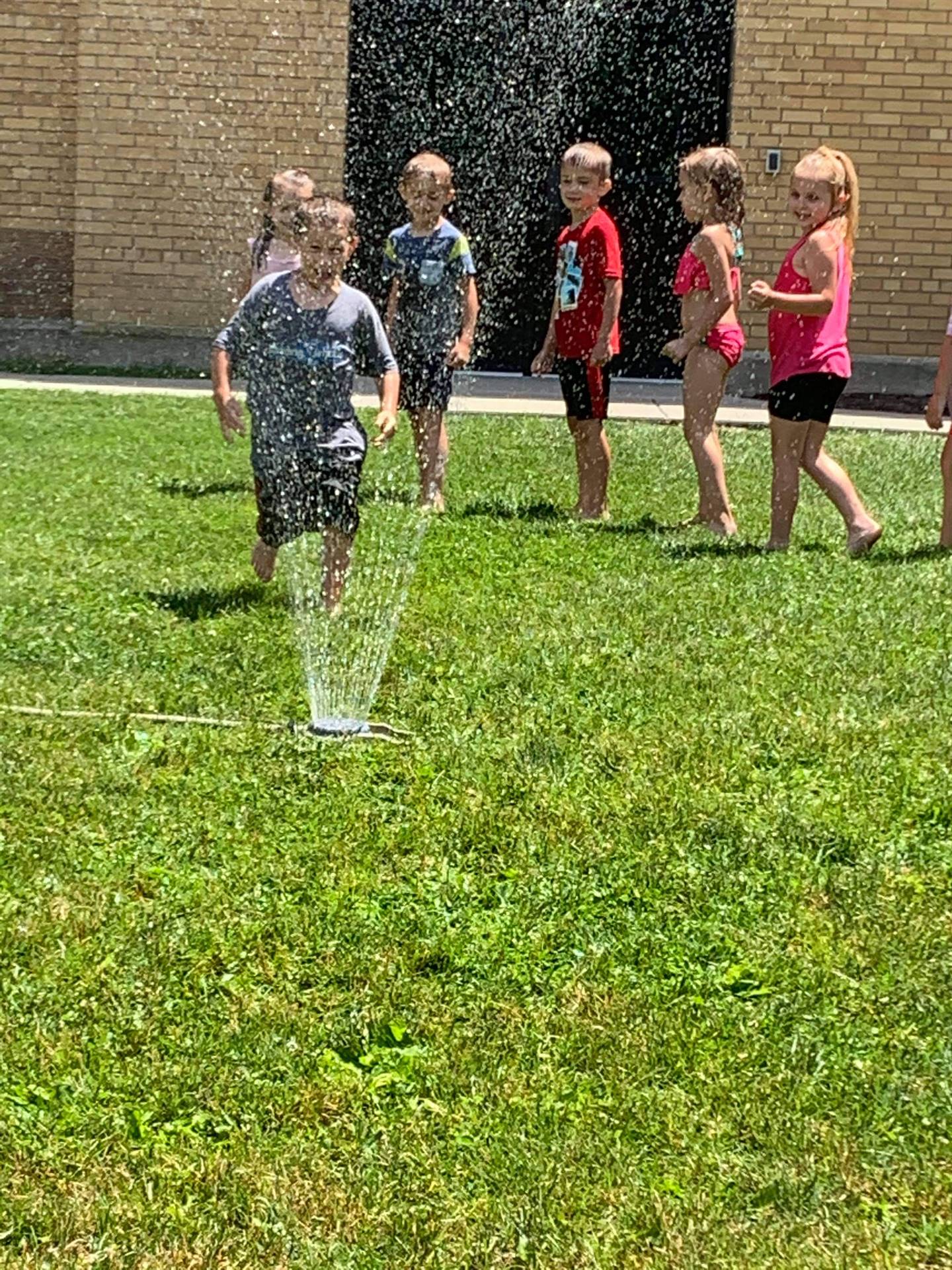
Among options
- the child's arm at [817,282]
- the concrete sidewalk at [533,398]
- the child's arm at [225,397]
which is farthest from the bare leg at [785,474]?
the concrete sidewalk at [533,398]

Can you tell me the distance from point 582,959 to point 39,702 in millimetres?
1937

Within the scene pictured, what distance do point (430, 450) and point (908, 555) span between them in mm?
2041

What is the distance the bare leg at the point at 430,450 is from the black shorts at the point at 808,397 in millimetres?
1513

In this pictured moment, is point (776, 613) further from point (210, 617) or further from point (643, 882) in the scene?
point (643, 882)

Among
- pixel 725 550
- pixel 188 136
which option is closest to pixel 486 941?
pixel 725 550

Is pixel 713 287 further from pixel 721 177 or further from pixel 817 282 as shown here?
pixel 817 282

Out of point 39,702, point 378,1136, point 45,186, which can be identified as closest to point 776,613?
point 39,702

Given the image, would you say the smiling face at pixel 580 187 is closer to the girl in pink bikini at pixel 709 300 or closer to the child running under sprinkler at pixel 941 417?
the girl in pink bikini at pixel 709 300

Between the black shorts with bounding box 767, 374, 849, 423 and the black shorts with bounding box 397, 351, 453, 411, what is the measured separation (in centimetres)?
151

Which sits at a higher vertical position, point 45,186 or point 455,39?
point 455,39

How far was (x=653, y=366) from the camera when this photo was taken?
14953mm

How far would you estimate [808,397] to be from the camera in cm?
692

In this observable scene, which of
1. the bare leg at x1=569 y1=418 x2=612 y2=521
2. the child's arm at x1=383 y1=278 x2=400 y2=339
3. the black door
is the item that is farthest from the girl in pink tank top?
the black door

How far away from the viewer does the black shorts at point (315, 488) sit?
5.61m
